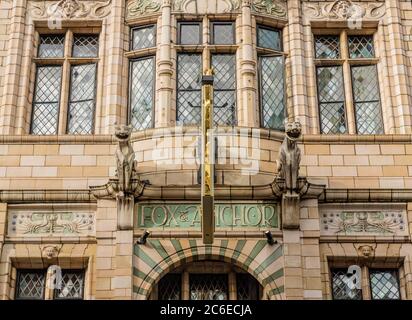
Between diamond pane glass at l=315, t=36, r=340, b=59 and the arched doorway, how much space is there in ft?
17.3

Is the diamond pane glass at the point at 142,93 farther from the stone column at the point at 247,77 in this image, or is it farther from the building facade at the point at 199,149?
the stone column at the point at 247,77

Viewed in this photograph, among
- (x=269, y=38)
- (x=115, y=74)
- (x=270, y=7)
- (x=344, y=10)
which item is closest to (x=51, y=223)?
(x=115, y=74)

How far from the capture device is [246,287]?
A: 54.3 feet

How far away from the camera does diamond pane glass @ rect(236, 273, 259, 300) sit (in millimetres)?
16469

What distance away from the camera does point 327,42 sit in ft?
63.1

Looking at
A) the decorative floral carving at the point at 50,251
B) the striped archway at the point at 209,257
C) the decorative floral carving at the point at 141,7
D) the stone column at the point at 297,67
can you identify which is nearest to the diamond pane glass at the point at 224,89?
the stone column at the point at 297,67

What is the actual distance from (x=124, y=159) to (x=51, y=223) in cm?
201

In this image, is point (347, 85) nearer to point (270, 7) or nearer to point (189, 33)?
point (270, 7)

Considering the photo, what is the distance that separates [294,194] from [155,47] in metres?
4.54

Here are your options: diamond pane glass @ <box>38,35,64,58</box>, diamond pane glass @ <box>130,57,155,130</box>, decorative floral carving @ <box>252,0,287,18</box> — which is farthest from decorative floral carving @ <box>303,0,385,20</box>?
diamond pane glass @ <box>38,35,64,58</box>

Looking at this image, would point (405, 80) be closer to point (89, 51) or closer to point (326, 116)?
point (326, 116)

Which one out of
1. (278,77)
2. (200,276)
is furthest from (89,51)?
(200,276)

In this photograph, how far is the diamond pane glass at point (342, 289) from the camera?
1655 centimetres

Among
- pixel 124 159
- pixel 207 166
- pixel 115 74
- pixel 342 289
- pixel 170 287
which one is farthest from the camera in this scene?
pixel 115 74
